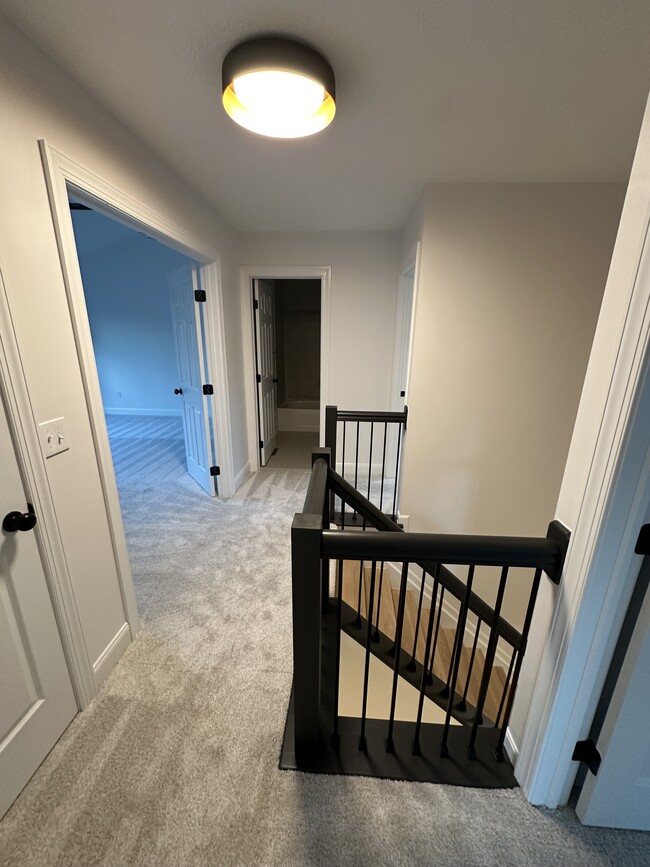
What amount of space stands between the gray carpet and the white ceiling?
7.81ft

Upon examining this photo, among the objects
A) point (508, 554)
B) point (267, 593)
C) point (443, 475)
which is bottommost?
point (267, 593)

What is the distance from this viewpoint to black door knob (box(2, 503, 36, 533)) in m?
1.00

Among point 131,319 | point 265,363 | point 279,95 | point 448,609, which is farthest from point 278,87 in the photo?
point 131,319

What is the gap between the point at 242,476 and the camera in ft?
11.6

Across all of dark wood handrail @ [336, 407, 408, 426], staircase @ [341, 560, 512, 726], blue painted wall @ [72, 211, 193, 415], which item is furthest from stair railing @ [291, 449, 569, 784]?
blue painted wall @ [72, 211, 193, 415]

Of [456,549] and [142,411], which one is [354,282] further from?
[142,411]

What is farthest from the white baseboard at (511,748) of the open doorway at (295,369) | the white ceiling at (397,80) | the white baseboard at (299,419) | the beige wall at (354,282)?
the white baseboard at (299,419)

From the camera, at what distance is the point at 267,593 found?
6.48 feet

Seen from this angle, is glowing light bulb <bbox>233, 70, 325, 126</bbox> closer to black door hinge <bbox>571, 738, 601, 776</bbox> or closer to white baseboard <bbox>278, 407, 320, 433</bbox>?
black door hinge <bbox>571, 738, 601, 776</bbox>

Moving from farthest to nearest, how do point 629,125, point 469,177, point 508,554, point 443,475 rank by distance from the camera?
point 443,475 < point 469,177 < point 629,125 < point 508,554

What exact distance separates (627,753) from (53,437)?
1990 mm

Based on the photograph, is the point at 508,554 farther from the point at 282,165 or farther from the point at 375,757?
the point at 282,165

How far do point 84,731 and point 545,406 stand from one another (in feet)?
10.2

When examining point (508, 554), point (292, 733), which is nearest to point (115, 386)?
point (292, 733)
